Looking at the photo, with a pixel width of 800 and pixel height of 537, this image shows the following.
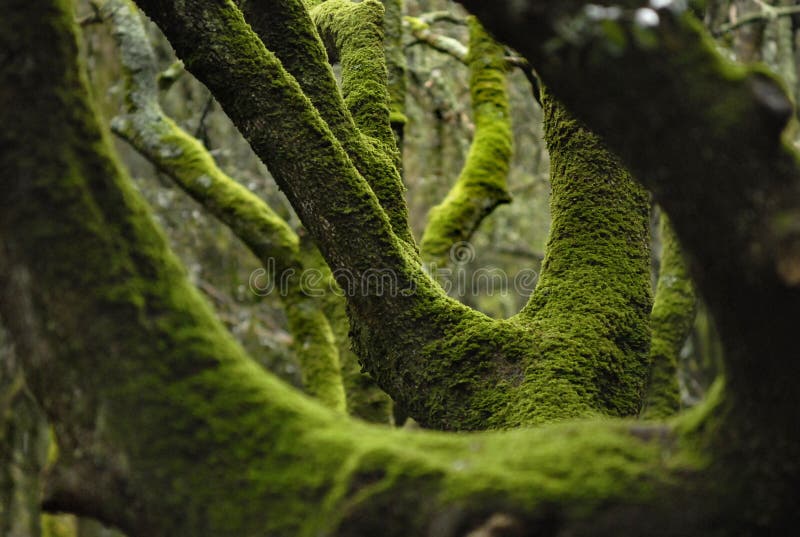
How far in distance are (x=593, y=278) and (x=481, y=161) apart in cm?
248

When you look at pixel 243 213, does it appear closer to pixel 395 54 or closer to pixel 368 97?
pixel 395 54

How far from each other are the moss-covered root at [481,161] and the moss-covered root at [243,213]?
1033 millimetres

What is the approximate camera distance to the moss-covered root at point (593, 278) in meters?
3.47

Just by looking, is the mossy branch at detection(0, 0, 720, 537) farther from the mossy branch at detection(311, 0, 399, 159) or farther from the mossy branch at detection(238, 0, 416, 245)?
the mossy branch at detection(311, 0, 399, 159)

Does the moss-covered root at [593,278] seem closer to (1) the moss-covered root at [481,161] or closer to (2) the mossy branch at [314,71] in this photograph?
(2) the mossy branch at [314,71]

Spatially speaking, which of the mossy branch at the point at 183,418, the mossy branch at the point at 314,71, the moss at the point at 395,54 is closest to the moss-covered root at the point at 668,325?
the moss at the point at 395,54

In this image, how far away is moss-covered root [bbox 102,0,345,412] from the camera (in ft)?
21.0

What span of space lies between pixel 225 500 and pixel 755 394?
1.12 meters

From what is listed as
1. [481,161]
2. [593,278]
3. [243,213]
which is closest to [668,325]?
[481,161]

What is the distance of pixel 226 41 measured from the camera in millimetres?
3021

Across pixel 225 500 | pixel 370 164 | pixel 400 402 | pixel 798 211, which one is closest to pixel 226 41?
pixel 370 164

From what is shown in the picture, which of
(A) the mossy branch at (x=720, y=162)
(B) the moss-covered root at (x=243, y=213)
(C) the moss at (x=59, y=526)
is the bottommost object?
(C) the moss at (x=59, y=526)

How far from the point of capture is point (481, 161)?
609 centimetres

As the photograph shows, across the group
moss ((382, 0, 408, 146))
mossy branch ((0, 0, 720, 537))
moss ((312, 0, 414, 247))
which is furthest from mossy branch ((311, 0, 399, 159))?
mossy branch ((0, 0, 720, 537))
